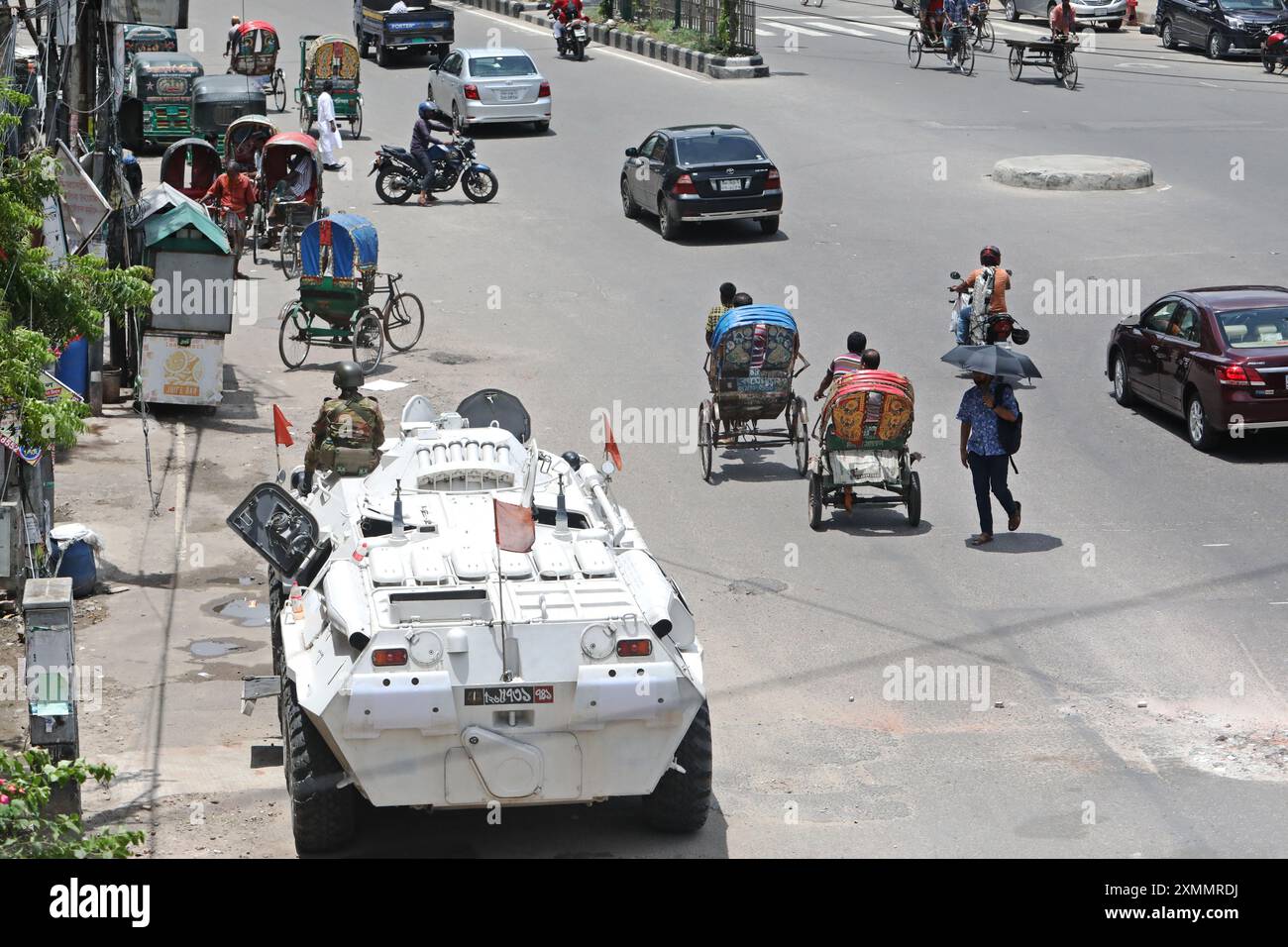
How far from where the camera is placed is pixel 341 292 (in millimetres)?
22562

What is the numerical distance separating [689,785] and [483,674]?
1420mm

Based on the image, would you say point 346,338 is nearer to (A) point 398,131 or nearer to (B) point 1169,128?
(A) point 398,131

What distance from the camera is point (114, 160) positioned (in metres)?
19.8

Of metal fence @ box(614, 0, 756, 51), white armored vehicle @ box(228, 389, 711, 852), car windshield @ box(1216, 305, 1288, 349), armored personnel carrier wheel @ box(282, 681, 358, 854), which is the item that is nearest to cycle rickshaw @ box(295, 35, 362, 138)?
metal fence @ box(614, 0, 756, 51)

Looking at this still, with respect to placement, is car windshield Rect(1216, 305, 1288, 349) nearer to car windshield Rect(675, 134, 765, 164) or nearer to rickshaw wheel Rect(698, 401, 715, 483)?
rickshaw wheel Rect(698, 401, 715, 483)

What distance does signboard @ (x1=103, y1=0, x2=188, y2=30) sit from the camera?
18875 mm

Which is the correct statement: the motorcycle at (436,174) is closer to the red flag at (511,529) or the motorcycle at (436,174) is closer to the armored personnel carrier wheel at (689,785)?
the red flag at (511,529)

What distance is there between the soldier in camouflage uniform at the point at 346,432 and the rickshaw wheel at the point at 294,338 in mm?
8963

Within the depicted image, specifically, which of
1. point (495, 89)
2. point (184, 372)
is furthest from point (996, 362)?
point (495, 89)

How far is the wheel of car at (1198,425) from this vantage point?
18.4m

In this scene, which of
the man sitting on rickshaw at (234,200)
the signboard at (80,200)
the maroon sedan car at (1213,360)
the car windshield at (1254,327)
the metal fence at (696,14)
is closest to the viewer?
the signboard at (80,200)

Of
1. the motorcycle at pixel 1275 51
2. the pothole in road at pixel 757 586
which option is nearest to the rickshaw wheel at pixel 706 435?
the pothole in road at pixel 757 586

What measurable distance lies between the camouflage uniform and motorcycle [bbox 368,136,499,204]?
18.2 m

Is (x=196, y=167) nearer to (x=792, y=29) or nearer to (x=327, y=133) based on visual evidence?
(x=327, y=133)
